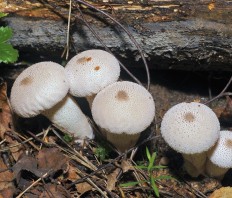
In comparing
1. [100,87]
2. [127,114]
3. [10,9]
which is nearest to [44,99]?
[100,87]

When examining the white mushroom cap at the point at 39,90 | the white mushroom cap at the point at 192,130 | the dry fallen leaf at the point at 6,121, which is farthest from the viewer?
the dry fallen leaf at the point at 6,121

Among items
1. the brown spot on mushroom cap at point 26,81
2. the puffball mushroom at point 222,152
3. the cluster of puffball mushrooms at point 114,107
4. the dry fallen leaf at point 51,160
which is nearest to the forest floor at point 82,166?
the dry fallen leaf at point 51,160

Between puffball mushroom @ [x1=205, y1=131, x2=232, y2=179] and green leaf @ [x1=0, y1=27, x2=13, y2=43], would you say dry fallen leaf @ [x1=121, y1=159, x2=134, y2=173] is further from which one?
green leaf @ [x1=0, y1=27, x2=13, y2=43]

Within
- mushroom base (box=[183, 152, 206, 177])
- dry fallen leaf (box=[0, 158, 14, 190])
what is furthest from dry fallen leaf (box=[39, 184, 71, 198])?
mushroom base (box=[183, 152, 206, 177])

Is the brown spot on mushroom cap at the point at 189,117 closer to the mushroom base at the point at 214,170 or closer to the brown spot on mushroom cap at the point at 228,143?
the brown spot on mushroom cap at the point at 228,143

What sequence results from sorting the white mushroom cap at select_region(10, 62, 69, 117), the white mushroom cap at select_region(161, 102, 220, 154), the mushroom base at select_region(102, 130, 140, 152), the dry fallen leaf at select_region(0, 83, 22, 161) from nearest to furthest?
the white mushroom cap at select_region(161, 102, 220, 154), the white mushroom cap at select_region(10, 62, 69, 117), the mushroom base at select_region(102, 130, 140, 152), the dry fallen leaf at select_region(0, 83, 22, 161)

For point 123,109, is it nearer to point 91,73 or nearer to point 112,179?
point 91,73

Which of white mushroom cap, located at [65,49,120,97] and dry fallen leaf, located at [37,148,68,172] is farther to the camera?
dry fallen leaf, located at [37,148,68,172]
